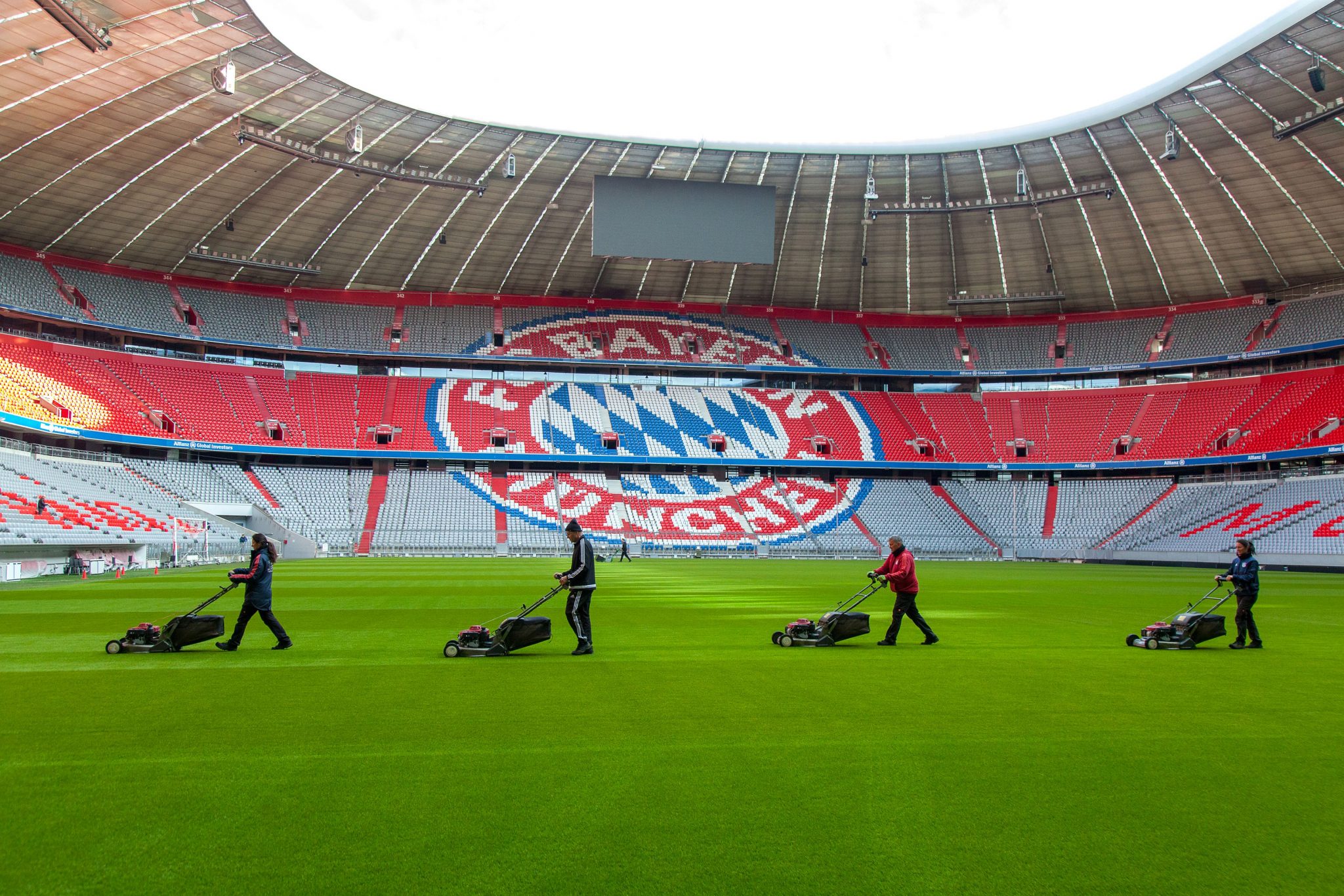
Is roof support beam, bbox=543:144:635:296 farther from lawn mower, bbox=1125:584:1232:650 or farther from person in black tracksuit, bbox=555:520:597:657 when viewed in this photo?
lawn mower, bbox=1125:584:1232:650

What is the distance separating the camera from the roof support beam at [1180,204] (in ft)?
125

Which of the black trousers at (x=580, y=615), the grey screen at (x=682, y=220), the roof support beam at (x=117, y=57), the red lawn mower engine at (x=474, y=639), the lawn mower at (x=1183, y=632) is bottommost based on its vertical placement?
the lawn mower at (x=1183, y=632)

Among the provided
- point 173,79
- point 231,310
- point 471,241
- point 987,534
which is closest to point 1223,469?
point 987,534

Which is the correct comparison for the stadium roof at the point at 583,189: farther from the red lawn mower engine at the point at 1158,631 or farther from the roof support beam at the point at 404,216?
the red lawn mower engine at the point at 1158,631

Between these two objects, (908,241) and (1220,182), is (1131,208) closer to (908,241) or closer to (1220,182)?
(1220,182)

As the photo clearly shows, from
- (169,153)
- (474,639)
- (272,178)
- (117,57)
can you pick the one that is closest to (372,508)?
(272,178)

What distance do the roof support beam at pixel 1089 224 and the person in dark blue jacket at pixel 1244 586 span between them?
31.3 metres

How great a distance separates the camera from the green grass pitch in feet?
13.5

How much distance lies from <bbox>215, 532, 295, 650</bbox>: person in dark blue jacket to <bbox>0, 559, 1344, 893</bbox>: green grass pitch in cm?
28

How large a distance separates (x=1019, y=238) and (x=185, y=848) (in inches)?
2067

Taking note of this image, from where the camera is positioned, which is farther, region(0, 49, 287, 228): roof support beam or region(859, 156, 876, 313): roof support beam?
region(859, 156, 876, 313): roof support beam

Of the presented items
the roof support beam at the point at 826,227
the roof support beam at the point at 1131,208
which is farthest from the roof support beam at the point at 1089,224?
the roof support beam at the point at 826,227

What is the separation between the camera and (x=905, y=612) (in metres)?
12.1

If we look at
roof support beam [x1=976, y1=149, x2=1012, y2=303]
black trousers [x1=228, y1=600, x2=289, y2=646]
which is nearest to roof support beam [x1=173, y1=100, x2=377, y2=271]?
roof support beam [x1=976, y1=149, x2=1012, y2=303]
